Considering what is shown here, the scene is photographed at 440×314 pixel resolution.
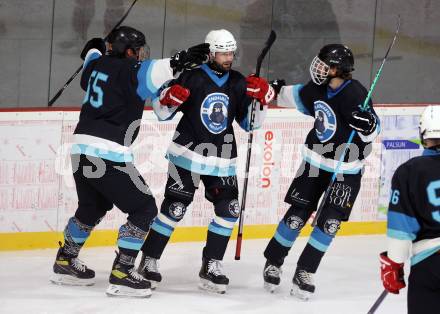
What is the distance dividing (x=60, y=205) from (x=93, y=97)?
1.14 meters

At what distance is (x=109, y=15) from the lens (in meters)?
7.11

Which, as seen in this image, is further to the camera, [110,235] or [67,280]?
[110,235]

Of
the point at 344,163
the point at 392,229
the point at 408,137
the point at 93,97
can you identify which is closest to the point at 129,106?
the point at 93,97

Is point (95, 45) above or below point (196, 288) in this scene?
above

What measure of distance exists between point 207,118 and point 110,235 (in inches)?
50.1

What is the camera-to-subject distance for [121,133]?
17.5 feet

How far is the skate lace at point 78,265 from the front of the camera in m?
5.64

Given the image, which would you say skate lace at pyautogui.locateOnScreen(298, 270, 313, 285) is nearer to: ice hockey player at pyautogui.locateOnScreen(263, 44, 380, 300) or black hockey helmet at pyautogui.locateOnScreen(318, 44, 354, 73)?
ice hockey player at pyautogui.locateOnScreen(263, 44, 380, 300)

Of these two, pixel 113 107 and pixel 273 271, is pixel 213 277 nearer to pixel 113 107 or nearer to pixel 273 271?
pixel 273 271

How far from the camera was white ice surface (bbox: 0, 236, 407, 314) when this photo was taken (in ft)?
17.4

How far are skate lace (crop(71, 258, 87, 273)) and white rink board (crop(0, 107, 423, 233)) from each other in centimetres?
67

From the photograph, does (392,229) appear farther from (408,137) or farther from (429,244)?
(408,137)

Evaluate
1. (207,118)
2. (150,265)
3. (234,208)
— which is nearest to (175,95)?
(207,118)

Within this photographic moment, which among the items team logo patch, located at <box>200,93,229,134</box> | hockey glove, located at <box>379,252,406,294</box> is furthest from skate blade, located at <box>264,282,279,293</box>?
hockey glove, located at <box>379,252,406,294</box>
